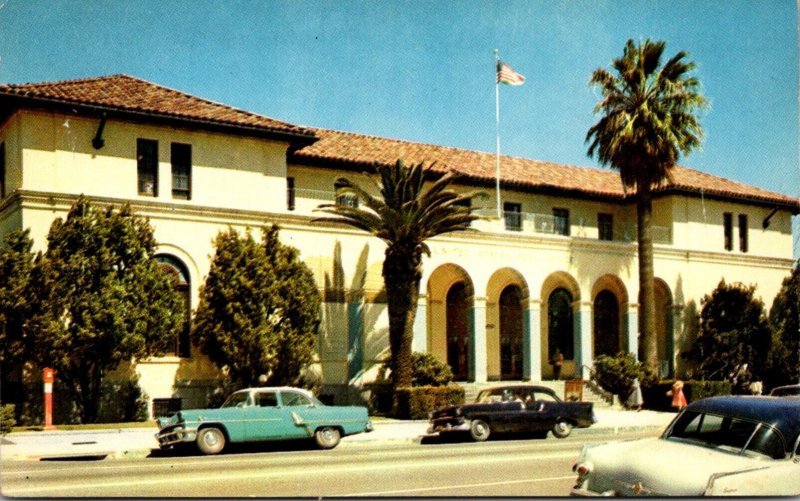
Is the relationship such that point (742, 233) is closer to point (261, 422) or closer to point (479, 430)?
point (479, 430)

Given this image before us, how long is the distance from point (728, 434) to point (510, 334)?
25.0 meters

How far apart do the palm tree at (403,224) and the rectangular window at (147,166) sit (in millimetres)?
4978

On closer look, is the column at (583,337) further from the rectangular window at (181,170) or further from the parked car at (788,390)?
the rectangular window at (181,170)

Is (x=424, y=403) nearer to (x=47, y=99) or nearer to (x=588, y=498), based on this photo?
(x=47, y=99)

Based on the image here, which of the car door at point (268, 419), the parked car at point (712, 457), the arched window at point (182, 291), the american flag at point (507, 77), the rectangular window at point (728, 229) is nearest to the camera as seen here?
the parked car at point (712, 457)

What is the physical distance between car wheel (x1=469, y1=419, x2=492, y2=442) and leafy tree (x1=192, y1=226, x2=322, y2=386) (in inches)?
295

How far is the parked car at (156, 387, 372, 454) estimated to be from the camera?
17.2m

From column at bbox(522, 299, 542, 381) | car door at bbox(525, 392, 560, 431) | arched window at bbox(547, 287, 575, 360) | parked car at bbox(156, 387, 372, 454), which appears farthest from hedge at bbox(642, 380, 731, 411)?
parked car at bbox(156, 387, 372, 454)

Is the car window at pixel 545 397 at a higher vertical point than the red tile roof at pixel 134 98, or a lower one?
lower

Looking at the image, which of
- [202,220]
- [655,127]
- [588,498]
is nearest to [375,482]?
[588,498]

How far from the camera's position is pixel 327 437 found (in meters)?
18.6

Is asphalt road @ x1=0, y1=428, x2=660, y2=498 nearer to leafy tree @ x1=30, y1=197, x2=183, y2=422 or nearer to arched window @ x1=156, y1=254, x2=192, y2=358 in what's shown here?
leafy tree @ x1=30, y1=197, x2=183, y2=422

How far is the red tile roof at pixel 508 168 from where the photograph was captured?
30.8 m

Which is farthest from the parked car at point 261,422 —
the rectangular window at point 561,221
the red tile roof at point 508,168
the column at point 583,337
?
the rectangular window at point 561,221
